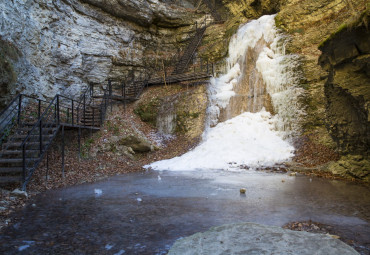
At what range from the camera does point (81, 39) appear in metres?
17.3

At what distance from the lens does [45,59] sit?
46.9 feet

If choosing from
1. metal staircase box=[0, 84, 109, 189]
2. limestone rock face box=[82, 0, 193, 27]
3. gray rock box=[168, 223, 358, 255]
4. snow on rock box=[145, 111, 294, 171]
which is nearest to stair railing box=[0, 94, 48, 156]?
metal staircase box=[0, 84, 109, 189]

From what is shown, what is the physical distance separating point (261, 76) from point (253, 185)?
36.2 ft

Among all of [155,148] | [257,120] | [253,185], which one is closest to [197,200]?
[253,185]

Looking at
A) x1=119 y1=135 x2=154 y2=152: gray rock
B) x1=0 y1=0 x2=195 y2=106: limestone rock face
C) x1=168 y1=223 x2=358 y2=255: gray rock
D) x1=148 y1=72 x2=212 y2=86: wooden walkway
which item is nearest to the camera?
x1=168 y1=223 x2=358 y2=255: gray rock

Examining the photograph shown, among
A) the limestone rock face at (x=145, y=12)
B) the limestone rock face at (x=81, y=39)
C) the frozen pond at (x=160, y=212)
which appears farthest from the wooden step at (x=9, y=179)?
the limestone rock face at (x=145, y=12)

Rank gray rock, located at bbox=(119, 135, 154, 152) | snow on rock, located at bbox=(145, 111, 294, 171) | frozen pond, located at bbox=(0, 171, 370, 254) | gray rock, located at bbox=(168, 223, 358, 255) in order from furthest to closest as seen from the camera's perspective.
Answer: gray rock, located at bbox=(119, 135, 154, 152) < snow on rock, located at bbox=(145, 111, 294, 171) < frozen pond, located at bbox=(0, 171, 370, 254) < gray rock, located at bbox=(168, 223, 358, 255)

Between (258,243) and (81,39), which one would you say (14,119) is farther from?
(258,243)

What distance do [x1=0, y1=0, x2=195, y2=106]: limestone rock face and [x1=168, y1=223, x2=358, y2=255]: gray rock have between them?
346 inches

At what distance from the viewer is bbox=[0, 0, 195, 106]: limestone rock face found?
1236cm

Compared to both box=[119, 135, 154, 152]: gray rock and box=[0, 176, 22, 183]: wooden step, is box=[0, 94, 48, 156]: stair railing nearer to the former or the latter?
box=[0, 176, 22, 183]: wooden step

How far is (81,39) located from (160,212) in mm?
16070

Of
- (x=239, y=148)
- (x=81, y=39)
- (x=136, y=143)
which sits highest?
(x=81, y=39)

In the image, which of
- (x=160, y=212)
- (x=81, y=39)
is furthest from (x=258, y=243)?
(x=81, y=39)
